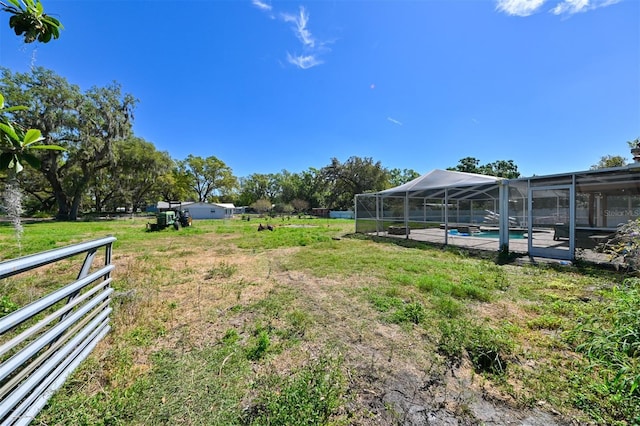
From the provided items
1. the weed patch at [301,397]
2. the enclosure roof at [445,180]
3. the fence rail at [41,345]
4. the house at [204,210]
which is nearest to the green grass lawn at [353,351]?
the weed patch at [301,397]

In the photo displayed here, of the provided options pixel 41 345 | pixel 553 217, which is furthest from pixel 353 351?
pixel 553 217

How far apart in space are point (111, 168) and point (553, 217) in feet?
114

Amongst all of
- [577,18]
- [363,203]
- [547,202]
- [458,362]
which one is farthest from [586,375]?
[363,203]

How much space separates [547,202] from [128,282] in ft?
36.0

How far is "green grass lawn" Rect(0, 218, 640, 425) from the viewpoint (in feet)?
6.17

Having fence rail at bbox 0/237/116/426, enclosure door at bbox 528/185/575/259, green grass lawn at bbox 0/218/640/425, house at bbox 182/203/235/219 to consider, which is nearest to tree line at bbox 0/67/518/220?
fence rail at bbox 0/237/116/426

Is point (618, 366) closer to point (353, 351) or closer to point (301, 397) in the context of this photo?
point (353, 351)

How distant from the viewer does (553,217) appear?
757cm

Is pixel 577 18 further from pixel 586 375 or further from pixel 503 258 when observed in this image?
pixel 586 375

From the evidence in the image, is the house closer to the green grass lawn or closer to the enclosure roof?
the enclosure roof

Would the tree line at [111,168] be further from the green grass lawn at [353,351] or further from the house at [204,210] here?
the house at [204,210]

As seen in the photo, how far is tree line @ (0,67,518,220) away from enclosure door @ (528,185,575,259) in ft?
33.2

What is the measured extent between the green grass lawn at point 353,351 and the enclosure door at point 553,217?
212 cm

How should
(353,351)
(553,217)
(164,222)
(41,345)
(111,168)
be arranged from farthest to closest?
(111,168) < (164,222) < (553,217) < (353,351) < (41,345)
